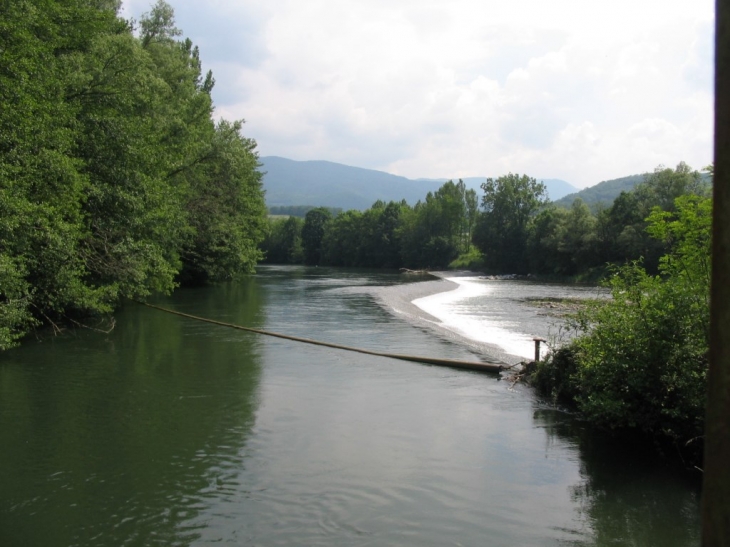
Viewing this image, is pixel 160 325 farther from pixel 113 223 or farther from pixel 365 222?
pixel 365 222

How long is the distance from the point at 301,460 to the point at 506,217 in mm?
100626

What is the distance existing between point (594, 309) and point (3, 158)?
16007mm

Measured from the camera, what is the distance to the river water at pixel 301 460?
28.8 feet

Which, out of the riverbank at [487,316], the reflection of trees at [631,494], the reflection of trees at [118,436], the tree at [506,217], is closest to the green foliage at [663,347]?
the reflection of trees at [631,494]

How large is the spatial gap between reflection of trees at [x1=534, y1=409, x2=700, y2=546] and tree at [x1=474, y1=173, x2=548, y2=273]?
90816mm

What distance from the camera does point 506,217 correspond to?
4237 inches

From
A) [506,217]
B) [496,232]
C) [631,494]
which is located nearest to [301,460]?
[631,494]

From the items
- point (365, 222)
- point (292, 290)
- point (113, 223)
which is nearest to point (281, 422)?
point (113, 223)

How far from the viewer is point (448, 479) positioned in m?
10.6

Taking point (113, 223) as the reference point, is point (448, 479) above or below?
below

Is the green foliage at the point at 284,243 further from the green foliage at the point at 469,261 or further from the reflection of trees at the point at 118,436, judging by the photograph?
the reflection of trees at the point at 118,436

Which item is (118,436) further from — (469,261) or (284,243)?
(284,243)

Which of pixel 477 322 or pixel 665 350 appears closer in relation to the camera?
pixel 665 350

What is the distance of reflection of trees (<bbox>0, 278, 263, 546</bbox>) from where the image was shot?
346 inches
